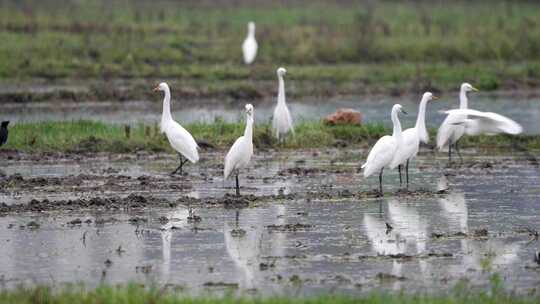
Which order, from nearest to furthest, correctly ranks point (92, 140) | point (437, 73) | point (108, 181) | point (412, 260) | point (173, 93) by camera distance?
1. point (412, 260)
2. point (108, 181)
3. point (92, 140)
4. point (173, 93)
5. point (437, 73)

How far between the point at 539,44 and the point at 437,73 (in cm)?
650

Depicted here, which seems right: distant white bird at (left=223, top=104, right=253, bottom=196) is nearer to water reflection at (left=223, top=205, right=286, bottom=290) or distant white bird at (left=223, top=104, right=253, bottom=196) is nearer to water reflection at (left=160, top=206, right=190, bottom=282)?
water reflection at (left=223, top=205, right=286, bottom=290)

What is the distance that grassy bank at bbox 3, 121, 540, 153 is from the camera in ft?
64.5

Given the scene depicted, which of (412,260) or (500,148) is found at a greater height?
(500,148)

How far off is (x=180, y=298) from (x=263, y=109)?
1842cm

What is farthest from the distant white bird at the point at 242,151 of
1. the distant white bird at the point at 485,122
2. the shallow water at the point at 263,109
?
the shallow water at the point at 263,109

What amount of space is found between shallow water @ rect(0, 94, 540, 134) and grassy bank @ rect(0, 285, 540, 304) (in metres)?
14.1

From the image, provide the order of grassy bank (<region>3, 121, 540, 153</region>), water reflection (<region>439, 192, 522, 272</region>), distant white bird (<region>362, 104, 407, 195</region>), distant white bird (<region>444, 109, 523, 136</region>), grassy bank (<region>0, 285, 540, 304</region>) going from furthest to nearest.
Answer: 1. grassy bank (<region>3, 121, 540, 153</region>)
2. distant white bird (<region>362, 104, 407, 195</region>)
3. distant white bird (<region>444, 109, 523, 136</region>)
4. water reflection (<region>439, 192, 522, 272</region>)
5. grassy bank (<region>0, 285, 540, 304</region>)

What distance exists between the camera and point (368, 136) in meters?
21.3

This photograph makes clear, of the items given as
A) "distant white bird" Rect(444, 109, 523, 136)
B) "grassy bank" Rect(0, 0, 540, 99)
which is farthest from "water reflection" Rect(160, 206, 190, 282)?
"grassy bank" Rect(0, 0, 540, 99)

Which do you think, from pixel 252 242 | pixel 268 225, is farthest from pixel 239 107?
pixel 252 242

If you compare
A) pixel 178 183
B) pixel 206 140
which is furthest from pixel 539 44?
pixel 178 183

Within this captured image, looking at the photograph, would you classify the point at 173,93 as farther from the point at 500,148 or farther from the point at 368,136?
the point at 500,148

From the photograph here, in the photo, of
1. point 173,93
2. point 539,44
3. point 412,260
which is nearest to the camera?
point 412,260
